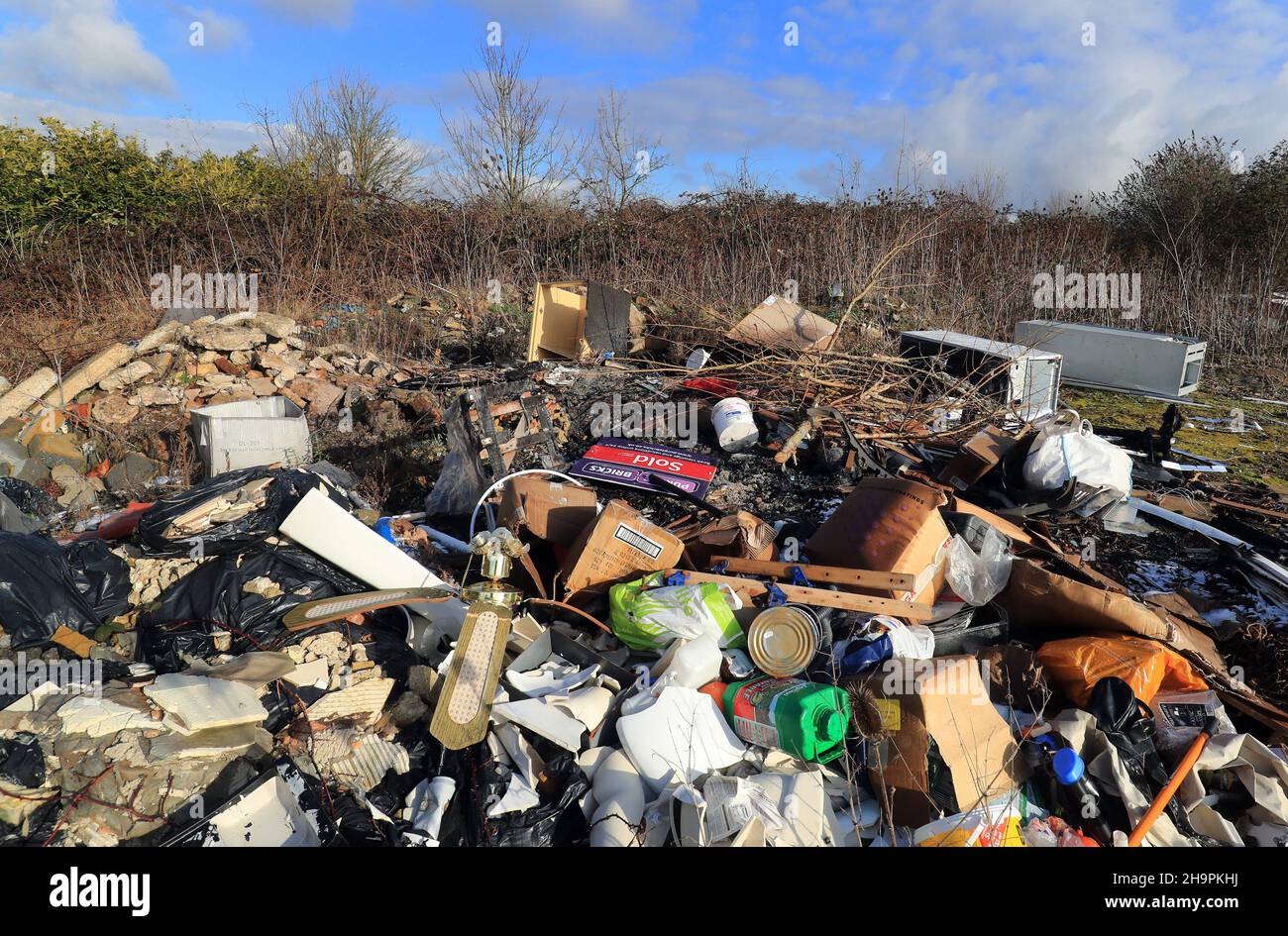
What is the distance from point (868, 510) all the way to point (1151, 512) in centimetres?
242

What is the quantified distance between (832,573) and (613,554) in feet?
3.20

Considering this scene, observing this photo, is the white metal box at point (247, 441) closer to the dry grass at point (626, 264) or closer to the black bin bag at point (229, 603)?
the black bin bag at point (229, 603)

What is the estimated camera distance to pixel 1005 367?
571 cm

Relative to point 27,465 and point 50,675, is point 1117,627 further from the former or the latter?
point 27,465


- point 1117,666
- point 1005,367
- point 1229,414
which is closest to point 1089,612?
point 1117,666

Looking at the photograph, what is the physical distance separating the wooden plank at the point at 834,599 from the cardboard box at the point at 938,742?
0.55 metres

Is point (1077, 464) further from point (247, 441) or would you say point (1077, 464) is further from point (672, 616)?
point (247, 441)

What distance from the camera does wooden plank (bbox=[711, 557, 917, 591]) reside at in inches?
123

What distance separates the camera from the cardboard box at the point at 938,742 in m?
2.29

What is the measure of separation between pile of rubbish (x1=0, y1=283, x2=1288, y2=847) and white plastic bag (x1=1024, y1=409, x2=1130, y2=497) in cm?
2

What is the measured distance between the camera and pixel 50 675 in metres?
2.66

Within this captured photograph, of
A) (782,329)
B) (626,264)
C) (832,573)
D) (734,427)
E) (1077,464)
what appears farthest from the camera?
(626,264)

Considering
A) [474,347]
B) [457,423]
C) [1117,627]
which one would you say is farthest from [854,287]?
[1117,627]

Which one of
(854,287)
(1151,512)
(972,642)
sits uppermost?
(854,287)
